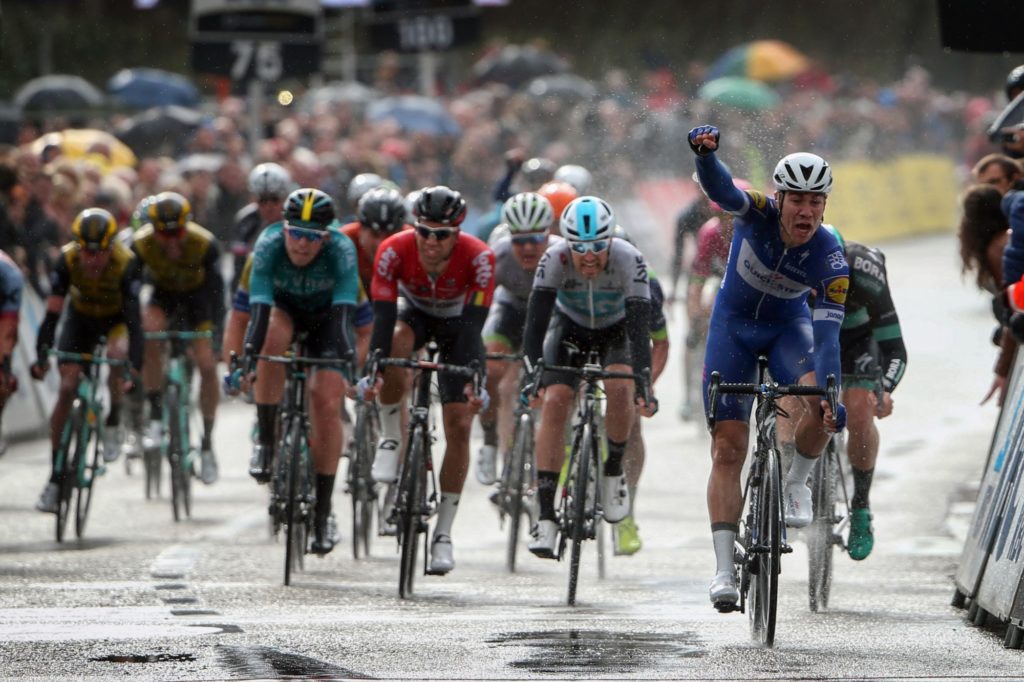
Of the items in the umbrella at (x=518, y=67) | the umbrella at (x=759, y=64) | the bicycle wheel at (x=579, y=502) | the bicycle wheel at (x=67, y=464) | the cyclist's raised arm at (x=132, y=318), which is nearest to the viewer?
the bicycle wheel at (x=579, y=502)

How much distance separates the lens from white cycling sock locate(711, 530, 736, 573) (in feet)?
28.3

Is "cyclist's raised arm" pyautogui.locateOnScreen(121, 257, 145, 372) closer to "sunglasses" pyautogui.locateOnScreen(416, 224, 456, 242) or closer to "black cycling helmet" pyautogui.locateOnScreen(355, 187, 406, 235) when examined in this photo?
"black cycling helmet" pyautogui.locateOnScreen(355, 187, 406, 235)

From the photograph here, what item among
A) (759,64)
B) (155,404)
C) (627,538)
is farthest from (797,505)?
(759,64)

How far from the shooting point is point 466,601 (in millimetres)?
10273

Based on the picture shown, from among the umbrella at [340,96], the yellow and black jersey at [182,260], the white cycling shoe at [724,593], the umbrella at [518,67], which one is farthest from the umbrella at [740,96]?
the white cycling shoe at [724,593]

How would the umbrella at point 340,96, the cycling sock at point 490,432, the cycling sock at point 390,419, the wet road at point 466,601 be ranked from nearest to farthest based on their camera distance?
1. the wet road at point 466,601
2. the cycling sock at point 390,419
3. the cycling sock at point 490,432
4. the umbrella at point 340,96

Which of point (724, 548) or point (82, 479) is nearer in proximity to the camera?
point (724, 548)

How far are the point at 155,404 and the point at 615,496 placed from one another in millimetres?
4657

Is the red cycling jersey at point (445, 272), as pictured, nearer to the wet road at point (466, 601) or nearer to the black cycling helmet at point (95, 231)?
the wet road at point (466, 601)

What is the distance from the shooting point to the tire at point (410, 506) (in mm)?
10281

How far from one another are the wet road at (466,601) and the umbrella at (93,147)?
5452mm

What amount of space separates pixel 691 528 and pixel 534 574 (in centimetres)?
204

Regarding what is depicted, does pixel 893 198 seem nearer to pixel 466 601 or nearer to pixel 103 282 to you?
pixel 103 282

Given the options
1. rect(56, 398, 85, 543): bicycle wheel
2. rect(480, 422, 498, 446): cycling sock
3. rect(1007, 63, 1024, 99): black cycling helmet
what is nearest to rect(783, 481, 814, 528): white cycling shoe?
rect(480, 422, 498, 446): cycling sock
